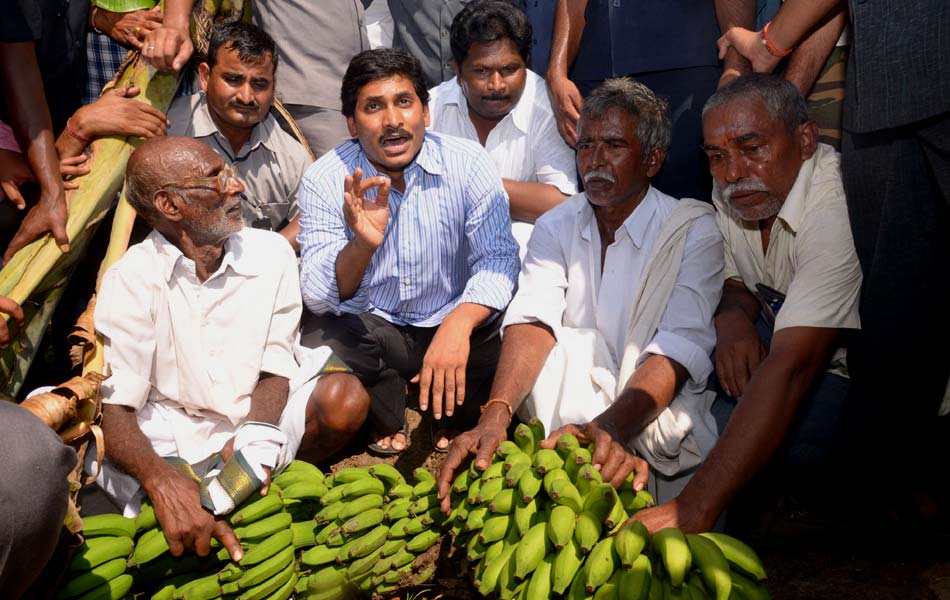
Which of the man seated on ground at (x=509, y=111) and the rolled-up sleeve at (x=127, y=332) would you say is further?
the man seated on ground at (x=509, y=111)

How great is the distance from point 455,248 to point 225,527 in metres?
1.90

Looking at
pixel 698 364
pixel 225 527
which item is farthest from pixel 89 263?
pixel 698 364

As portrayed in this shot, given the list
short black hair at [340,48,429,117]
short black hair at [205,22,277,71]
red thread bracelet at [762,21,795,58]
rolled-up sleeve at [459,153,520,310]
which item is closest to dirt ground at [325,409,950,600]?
rolled-up sleeve at [459,153,520,310]

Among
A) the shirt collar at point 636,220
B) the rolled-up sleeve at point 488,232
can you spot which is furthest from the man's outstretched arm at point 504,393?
the shirt collar at point 636,220

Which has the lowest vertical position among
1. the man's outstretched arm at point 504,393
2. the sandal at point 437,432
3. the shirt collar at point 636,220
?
the sandal at point 437,432

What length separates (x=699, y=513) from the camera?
277cm

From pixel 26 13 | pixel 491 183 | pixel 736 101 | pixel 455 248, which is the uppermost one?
pixel 26 13

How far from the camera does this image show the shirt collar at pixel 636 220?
12.5ft

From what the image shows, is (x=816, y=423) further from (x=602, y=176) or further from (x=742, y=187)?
(x=602, y=176)

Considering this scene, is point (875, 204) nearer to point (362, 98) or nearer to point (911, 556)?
point (911, 556)

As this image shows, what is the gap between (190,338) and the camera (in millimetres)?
3533

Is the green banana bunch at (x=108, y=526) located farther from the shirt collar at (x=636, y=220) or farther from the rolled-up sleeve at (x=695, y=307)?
the shirt collar at (x=636, y=220)

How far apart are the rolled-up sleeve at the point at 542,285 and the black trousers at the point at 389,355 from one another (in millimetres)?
426

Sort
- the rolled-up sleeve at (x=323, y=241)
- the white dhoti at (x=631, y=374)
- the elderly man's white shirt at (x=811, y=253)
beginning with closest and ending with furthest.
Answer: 1. the elderly man's white shirt at (x=811, y=253)
2. the white dhoti at (x=631, y=374)
3. the rolled-up sleeve at (x=323, y=241)
